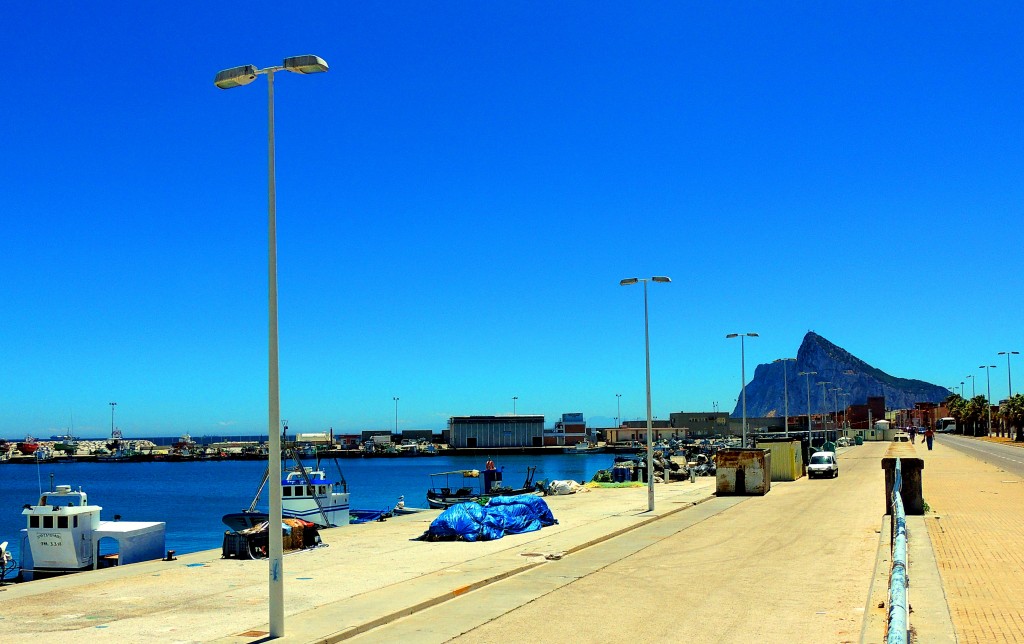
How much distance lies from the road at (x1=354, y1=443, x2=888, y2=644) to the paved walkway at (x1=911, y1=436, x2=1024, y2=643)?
1724mm

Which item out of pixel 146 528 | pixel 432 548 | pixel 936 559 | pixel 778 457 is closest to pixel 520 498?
pixel 432 548

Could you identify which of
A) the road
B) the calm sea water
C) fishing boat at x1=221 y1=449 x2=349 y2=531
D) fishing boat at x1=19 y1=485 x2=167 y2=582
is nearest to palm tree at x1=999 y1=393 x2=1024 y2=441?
the calm sea water

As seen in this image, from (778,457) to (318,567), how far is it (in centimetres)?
4212

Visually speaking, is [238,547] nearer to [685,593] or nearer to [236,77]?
[685,593]

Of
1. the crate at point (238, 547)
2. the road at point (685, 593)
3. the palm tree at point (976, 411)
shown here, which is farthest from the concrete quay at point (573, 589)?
the palm tree at point (976, 411)

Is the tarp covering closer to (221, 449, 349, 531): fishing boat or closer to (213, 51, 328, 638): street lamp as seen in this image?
(213, 51, 328, 638): street lamp

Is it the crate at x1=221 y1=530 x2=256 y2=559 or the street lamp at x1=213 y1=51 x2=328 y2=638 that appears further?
the crate at x1=221 y1=530 x2=256 y2=559

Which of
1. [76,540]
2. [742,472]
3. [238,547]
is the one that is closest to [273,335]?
[238,547]

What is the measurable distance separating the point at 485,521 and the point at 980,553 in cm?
1488

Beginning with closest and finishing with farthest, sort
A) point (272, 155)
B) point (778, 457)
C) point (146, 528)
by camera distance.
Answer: point (272, 155) < point (146, 528) < point (778, 457)

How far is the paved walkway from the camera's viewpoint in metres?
14.7

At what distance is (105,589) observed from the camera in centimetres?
2184

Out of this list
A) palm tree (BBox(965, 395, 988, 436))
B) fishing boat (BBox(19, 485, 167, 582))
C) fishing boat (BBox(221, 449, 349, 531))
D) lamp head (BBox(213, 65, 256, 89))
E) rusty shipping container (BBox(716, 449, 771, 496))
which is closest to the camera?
lamp head (BBox(213, 65, 256, 89))

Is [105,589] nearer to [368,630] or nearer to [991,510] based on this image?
[368,630]
